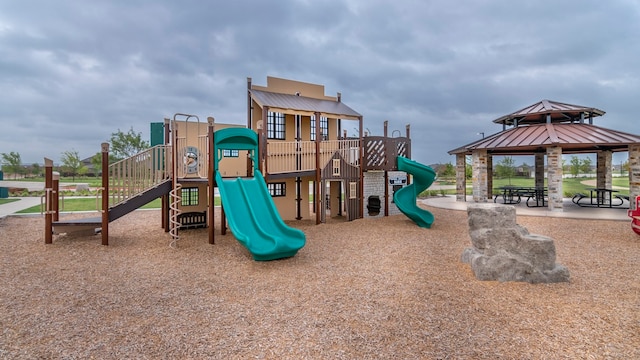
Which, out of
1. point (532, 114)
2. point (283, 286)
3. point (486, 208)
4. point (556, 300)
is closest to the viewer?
point (556, 300)

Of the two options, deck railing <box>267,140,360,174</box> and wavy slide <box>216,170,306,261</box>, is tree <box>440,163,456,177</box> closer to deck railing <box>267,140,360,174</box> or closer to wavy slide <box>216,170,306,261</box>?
deck railing <box>267,140,360,174</box>

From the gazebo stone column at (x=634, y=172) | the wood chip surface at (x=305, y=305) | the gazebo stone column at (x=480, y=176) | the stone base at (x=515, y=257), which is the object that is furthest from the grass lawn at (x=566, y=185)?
the wood chip surface at (x=305, y=305)

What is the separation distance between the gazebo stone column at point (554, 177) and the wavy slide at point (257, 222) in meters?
14.1

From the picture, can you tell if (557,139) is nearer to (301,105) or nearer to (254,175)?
(301,105)

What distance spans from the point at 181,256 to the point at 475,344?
23.6 feet

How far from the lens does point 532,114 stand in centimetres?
1956

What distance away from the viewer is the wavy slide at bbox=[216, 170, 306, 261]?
799cm

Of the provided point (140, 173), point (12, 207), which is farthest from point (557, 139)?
point (12, 207)

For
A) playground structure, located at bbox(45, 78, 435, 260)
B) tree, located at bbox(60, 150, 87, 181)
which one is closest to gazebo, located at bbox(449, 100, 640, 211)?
playground structure, located at bbox(45, 78, 435, 260)

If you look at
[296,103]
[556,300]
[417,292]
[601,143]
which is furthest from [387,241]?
→ [601,143]

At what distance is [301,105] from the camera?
1498cm

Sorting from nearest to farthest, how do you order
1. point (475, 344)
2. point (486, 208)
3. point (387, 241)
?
1. point (475, 344)
2. point (486, 208)
3. point (387, 241)

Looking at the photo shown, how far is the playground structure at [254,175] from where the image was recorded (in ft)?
30.4

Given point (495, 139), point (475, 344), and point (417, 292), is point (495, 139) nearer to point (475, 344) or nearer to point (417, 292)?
point (417, 292)
